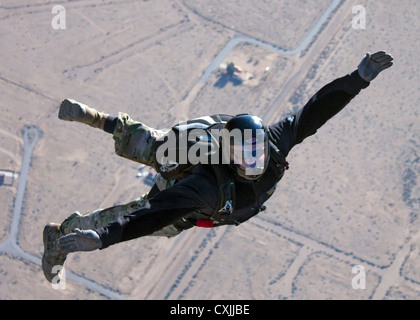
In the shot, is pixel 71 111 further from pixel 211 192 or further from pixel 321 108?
pixel 321 108

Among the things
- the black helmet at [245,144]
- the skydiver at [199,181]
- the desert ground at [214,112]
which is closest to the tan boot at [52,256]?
the skydiver at [199,181]

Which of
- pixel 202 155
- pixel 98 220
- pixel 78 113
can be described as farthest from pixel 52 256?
pixel 202 155

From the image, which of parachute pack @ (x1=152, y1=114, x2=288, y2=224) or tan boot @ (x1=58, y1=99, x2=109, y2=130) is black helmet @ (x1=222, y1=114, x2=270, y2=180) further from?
tan boot @ (x1=58, y1=99, x2=109, y2=130)

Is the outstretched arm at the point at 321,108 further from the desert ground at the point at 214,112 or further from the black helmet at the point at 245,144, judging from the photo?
the desert ground at the point at 214,112

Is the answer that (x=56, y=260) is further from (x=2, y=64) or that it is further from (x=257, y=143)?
(x=2, y=64)

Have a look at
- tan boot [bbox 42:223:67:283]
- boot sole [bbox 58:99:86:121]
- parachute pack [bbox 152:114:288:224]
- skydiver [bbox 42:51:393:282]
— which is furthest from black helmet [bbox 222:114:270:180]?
tan boot [bbox 42:223:67:283]
